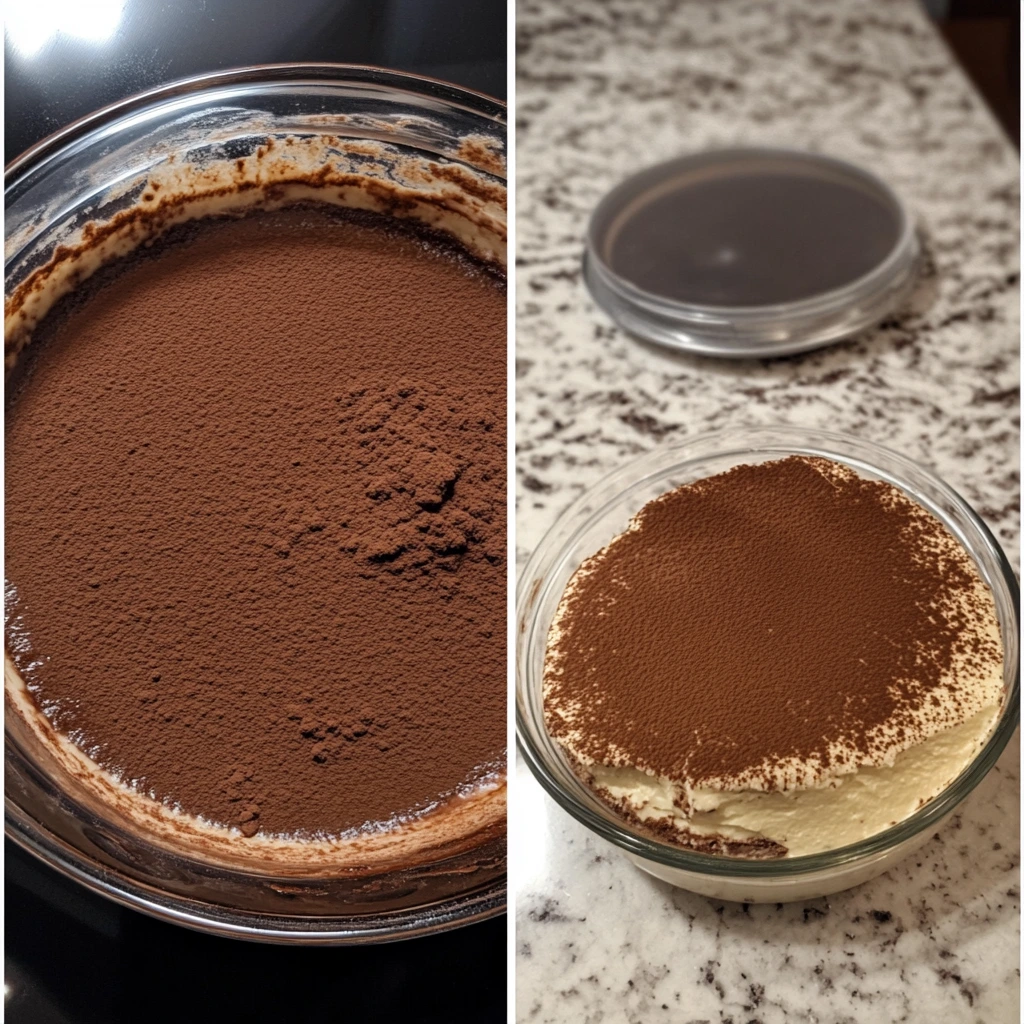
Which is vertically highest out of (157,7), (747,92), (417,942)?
(157,7)

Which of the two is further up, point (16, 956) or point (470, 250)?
point (470, 250)

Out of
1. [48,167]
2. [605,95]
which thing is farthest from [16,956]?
[605,95]

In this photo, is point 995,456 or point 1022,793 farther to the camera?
point 995,456

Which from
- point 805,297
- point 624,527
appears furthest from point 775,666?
point 805,297

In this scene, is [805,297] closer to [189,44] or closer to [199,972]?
[189,44]

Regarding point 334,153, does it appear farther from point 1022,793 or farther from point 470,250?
point 1022,793

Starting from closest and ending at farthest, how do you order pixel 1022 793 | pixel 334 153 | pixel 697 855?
pixel 697 855 < pixel 1022 793 < pixel 334 153

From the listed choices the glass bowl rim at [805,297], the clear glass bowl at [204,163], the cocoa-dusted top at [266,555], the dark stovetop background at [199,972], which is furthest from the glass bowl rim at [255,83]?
the dark stovetop background at [199,972]

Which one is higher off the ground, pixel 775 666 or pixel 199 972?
pixel 775 666
